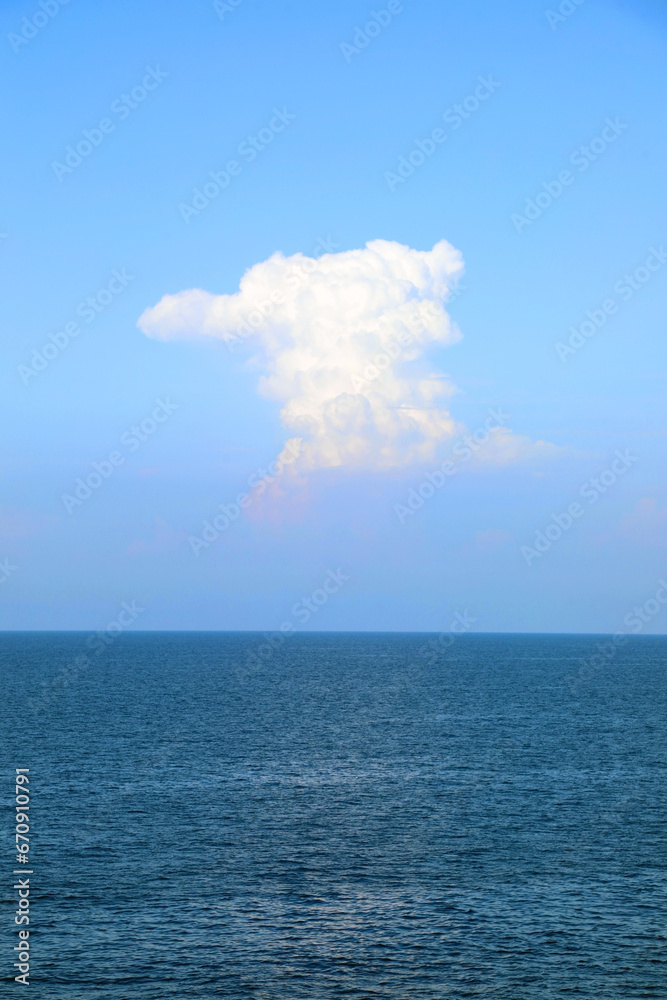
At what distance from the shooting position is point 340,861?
5159 cm

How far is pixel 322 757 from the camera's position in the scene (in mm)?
82562

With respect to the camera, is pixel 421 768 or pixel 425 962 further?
pixel 421 768

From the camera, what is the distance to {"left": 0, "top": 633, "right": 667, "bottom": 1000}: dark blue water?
3875cm

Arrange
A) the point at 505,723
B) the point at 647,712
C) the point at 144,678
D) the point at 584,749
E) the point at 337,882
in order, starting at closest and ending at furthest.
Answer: the point at 337,882 < the point at 584,749 < the point at 505,723 < the point at 647,712 < the point at 144,678

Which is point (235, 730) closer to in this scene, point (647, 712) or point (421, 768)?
point (421, 768)

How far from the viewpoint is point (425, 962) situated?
39.6m

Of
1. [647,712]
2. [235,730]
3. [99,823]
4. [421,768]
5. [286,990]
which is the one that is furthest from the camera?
[647,712]

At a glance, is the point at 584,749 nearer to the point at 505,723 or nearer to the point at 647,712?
the point at 505,723

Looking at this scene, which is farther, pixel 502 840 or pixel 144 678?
pixel 144 678

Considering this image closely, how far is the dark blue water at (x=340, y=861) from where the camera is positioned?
3875 cm

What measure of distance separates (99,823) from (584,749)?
50699mm

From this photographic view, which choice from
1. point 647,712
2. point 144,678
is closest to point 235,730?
point 647,712

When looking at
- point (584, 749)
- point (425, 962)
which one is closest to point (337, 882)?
point (425, 962)

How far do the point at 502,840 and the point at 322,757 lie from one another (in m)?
29.4
